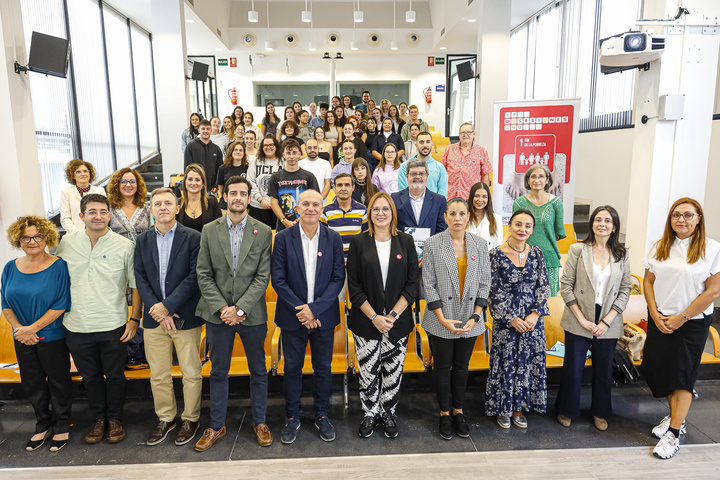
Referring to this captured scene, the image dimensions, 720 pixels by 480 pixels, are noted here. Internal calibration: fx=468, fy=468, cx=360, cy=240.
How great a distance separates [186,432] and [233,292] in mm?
997

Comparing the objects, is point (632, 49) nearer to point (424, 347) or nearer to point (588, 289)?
point (588, 289)

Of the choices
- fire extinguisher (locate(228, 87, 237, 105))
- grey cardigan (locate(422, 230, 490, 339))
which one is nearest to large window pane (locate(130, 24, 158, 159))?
fire extinguisher (locate(228, 87, 237, 105))

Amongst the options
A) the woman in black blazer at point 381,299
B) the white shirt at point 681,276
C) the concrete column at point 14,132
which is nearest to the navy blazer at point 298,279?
the woman in black blazer at point 381,299

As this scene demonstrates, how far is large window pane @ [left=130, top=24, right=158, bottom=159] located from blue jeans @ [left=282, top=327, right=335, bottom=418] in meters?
10.3

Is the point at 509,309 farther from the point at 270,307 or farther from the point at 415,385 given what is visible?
the point at 270,307

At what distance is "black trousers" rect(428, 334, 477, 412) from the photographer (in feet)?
10.0

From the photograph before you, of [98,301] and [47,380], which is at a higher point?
[98,301]

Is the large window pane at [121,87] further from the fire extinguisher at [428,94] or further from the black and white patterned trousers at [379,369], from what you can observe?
the black and white patterned trousers at [379,369]

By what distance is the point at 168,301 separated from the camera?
2.88 metres

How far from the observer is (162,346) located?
120 inches

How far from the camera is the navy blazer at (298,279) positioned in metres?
2.97

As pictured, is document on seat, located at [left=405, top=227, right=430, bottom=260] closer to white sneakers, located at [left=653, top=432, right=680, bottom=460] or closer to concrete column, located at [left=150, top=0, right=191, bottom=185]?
white sneakers, located at [left=653, top=432, right=680, bottom=460]

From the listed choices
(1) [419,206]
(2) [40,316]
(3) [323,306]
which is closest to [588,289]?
(1) [419,206]

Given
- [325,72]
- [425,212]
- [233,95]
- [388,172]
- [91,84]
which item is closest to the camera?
[425,212]
